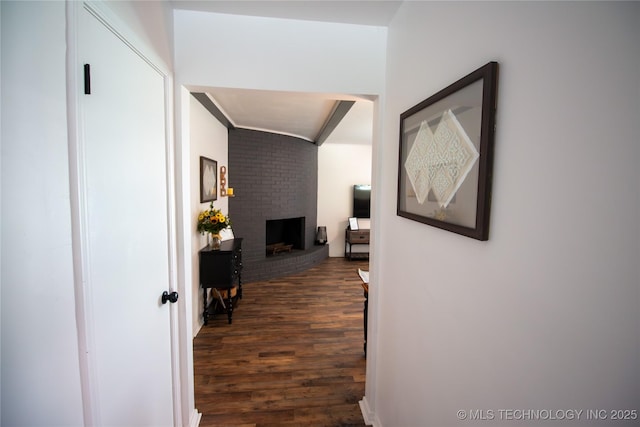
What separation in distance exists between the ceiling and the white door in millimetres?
548

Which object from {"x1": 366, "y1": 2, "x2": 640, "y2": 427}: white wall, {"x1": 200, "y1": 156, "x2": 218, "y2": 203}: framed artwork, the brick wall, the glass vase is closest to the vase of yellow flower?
the glass vase

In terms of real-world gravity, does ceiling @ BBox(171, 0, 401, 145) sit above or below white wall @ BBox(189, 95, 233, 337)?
above

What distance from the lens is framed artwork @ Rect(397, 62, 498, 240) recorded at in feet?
2.45

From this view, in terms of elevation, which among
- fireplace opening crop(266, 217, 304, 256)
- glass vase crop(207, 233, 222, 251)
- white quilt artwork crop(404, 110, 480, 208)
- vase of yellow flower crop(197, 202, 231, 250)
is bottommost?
fireplace opening crop(266, 217, 304, 256)

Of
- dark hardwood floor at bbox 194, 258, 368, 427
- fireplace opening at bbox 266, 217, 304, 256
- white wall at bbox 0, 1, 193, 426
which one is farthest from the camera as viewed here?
fireplace opening at bbox 266, 217, 304, 256

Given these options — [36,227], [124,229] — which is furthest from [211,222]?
[36,227]

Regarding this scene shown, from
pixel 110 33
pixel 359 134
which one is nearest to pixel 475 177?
pixel 110 33

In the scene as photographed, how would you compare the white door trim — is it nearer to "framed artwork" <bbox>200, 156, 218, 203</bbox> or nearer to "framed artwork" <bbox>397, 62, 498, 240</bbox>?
"framed artwork" <bbox>397, 62, 498, 240</bbox>

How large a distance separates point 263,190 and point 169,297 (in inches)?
121

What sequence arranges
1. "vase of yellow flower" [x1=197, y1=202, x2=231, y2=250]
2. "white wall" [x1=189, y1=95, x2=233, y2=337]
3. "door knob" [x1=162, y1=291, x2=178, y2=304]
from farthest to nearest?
"vase of yellow flower" [x1=197, y1=202, x2=231, y2=250]
"white wall" [x1=189, y1=95, x2=233, y2=337]
"door knob" [x1=162, y1=291, x2=178, y2=304]

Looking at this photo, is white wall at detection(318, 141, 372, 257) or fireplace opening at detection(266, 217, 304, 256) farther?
white wall at detection(318, 141, 372, 257)

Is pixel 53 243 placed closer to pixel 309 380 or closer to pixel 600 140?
pixel 600 140

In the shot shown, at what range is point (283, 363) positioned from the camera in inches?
90.4

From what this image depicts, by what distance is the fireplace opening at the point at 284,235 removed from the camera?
5.12m
